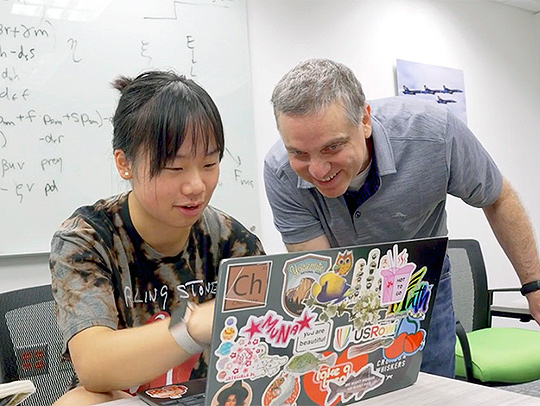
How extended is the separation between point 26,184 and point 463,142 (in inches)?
56.0

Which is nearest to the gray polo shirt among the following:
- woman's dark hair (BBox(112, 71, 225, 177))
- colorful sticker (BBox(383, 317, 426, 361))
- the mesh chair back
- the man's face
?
the man's face

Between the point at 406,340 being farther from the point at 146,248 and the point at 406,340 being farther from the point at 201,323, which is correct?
the point at 146,248

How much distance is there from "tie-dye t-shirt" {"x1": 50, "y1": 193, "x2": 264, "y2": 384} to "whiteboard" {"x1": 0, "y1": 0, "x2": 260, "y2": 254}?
101 centimetres

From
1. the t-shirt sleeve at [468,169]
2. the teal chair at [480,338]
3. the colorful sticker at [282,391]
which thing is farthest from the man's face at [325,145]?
the teal chair at [480,338]

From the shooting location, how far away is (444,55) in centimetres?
334

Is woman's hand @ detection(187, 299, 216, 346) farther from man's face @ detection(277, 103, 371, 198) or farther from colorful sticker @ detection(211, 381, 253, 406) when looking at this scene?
man's face @ detection(277, 103, 371, 198)

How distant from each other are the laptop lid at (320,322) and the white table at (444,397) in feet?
0.06

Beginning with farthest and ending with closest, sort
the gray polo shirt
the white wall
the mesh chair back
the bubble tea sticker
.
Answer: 1. the white wall
2. the mesh chair back
3. the gray polo shirt
4. the bubble tea sticker

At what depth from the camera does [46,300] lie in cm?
131

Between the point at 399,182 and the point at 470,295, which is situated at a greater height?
the point at 399,182

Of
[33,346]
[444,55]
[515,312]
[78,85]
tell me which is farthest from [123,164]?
[444,55]

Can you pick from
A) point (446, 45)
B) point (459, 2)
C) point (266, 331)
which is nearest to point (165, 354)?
point (266, 331)

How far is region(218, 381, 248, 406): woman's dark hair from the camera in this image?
670 mm

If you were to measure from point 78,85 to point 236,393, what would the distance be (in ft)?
5.53
